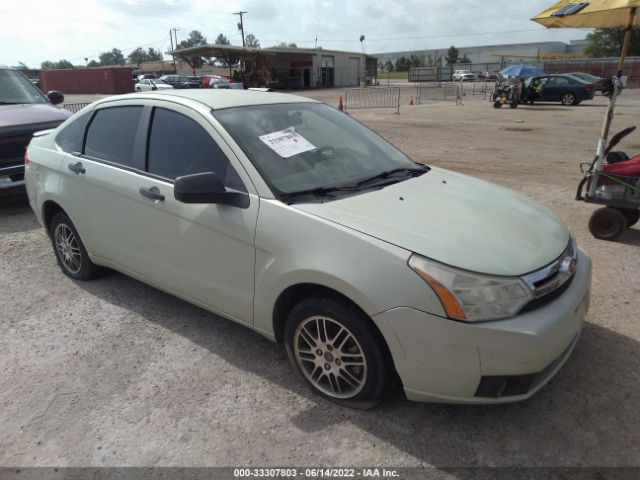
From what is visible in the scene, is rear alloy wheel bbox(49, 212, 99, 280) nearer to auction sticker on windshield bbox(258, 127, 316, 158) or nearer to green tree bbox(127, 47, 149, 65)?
auction sticker on windshield bbox(258, 127, 316, 158)

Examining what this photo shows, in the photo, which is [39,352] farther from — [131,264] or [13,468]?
[13,468]

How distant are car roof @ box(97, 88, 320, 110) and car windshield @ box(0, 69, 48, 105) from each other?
4894mm

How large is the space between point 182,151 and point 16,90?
6348 mm

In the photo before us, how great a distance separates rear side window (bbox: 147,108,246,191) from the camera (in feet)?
9.88

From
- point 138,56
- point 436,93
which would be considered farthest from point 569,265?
point 138,56

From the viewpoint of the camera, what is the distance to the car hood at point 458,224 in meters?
2.37

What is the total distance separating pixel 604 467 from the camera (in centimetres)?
230

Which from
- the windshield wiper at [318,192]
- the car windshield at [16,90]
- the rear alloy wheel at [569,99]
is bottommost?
the rear alloy wheel at [569,99]

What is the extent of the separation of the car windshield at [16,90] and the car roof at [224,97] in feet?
16.1

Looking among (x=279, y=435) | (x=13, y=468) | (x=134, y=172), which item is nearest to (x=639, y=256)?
(x=279, y=435)

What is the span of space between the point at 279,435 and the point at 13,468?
1.33 metres

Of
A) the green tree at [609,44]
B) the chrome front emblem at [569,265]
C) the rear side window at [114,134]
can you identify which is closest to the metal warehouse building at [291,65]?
the green tree at [609,44]

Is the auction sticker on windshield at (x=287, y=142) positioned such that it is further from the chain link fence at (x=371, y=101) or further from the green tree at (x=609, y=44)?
the green tree at (x=609, y=44)

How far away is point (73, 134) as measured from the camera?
419 centimetres
